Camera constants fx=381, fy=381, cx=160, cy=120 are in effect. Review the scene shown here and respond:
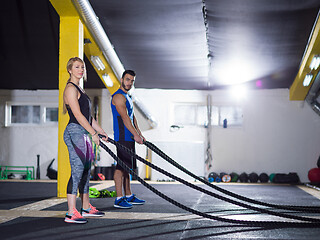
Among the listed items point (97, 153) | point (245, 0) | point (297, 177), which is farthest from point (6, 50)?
point (297, 177)

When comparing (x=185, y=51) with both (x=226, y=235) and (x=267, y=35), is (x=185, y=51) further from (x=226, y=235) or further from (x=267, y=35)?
(x=226, y=235)

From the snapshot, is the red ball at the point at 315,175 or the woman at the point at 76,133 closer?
the woman at the point at 76,133

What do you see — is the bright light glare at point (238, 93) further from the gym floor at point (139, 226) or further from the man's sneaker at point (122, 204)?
the man's sneaker at point (122, 204)

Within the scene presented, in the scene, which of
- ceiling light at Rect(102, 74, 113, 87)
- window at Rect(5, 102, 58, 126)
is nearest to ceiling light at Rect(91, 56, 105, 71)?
ceiling light at Rect(102, 74, 113, 87)

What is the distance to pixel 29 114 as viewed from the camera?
32.2ft

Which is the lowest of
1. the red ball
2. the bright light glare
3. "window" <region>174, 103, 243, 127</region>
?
the red ball

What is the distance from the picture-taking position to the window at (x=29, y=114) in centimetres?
970

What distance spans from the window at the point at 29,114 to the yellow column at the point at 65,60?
486 cm

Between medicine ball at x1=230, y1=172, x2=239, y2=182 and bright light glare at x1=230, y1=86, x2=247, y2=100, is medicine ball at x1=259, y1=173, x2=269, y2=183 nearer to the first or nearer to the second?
medicine ball at x1=230, y1=172, x2=239, y2=182

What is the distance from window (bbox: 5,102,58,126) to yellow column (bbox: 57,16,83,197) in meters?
4.86

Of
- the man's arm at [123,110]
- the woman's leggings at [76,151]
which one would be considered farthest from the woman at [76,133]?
the man's arm at [123,110]

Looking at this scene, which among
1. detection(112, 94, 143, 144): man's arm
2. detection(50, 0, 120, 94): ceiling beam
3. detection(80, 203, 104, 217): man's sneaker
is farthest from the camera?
detection(50, 0, 120, 94): ceiling beam

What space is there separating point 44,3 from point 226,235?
438 cm

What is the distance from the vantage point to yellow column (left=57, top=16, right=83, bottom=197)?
492 cm
